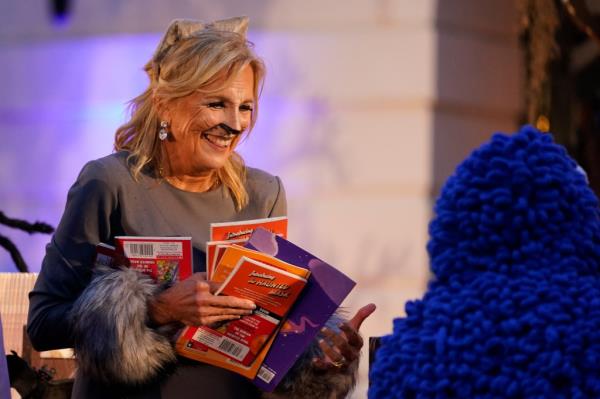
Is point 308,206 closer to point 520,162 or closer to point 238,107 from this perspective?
point 238,107

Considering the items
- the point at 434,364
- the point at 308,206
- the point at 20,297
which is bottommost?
the point at 308,206

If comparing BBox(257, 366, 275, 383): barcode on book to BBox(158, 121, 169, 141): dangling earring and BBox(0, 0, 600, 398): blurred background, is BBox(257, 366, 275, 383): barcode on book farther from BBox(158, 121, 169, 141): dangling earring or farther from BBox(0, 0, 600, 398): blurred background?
BBox(0, 0, 600, 398): blurred background

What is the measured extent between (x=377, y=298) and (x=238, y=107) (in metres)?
2.80

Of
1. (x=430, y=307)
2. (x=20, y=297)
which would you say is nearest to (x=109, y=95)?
(x=20, y=297)

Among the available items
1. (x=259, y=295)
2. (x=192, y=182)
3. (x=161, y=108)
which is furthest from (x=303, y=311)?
(x=161, y=108)

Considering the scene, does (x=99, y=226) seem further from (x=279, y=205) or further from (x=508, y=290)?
(x=508, y=290)

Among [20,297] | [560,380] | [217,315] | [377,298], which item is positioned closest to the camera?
[560,380]

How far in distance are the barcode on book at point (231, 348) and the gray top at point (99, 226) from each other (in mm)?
108

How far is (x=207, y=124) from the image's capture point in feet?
7.84

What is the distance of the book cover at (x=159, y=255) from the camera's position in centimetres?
224

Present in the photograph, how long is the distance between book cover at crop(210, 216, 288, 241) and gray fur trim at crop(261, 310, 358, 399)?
0.25 metres

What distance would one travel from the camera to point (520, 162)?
127 cm

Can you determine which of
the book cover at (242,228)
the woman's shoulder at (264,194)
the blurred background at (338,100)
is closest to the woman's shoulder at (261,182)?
the woman's shoulder at (264,194)

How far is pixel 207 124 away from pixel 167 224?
248 mm
